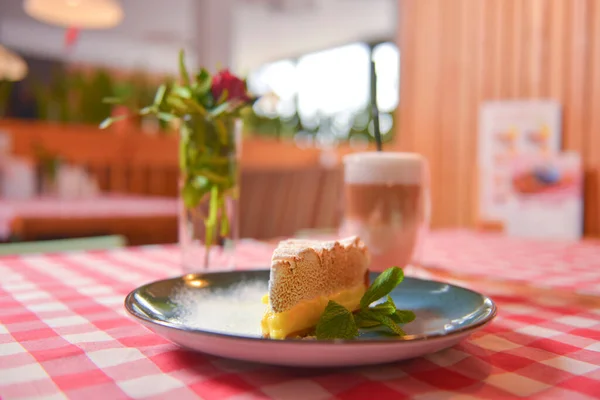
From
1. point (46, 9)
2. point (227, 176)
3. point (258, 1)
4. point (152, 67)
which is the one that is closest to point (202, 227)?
point (227, 176)

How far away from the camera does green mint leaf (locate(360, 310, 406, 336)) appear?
1.45ft

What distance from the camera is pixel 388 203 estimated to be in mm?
862

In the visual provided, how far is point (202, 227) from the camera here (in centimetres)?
82

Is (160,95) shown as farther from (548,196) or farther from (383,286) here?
(548,196)

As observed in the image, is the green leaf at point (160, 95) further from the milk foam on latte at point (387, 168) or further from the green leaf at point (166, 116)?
the milk foam on latte at point (387, 168)

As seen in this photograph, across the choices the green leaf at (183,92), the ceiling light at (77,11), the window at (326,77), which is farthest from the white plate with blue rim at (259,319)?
the window at (326,77)

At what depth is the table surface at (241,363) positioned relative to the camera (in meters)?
0.37

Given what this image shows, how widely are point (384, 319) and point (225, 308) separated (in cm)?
17

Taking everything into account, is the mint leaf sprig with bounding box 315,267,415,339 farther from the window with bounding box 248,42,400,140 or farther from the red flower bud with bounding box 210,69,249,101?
the window with bounding box 248,42,400,140

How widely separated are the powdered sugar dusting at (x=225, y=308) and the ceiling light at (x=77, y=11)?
3.93 metres

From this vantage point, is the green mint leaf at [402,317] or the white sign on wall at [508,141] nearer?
the green mint leaf at [402,317]

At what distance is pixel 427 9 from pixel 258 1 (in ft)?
12.9

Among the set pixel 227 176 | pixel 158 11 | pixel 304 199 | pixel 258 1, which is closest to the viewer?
pixel 227 176

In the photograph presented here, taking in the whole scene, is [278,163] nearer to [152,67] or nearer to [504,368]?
[504,368]
